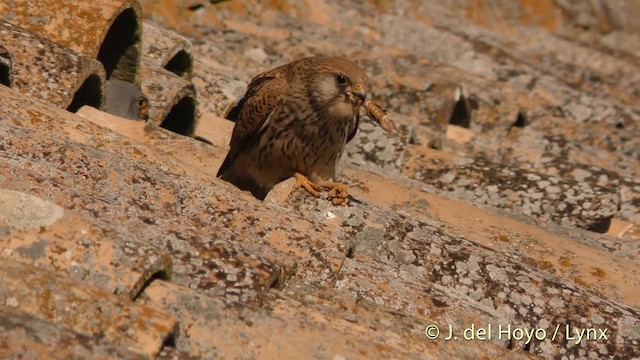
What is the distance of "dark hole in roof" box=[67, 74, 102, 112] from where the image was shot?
543cm

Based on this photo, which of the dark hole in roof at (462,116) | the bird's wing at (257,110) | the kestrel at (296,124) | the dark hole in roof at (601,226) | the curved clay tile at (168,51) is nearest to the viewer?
the kestrel at (296,124)

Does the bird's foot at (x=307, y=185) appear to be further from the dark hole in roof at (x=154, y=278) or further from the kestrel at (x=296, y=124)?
the dark hole in roof at (x=154, y=278)

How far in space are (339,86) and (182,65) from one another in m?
1.71

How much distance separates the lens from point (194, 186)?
412cm

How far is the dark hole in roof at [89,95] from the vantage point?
543 centimetres

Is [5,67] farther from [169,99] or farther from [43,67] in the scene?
[169,99]

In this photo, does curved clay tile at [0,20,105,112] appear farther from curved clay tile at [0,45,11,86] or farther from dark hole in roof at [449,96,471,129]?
dark hole in roof at [449,96,471,129]

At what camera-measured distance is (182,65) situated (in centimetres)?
696

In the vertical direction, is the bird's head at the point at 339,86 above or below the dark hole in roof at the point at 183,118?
above

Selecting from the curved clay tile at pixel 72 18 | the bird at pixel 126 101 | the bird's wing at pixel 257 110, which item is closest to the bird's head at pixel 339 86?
the bird's wing at pixel 257 110

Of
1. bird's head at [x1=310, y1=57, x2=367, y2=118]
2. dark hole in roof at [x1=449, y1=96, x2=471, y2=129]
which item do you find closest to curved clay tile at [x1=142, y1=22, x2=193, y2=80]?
bird's head at [x1=310, y1=57, x2=367, y2=118]

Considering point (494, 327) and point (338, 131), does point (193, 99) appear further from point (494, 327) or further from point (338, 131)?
point (494, 327)

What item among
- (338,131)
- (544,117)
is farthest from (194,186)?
(544,117)

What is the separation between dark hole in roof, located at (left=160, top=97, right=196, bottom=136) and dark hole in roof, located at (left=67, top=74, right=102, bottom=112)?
2.86ft
